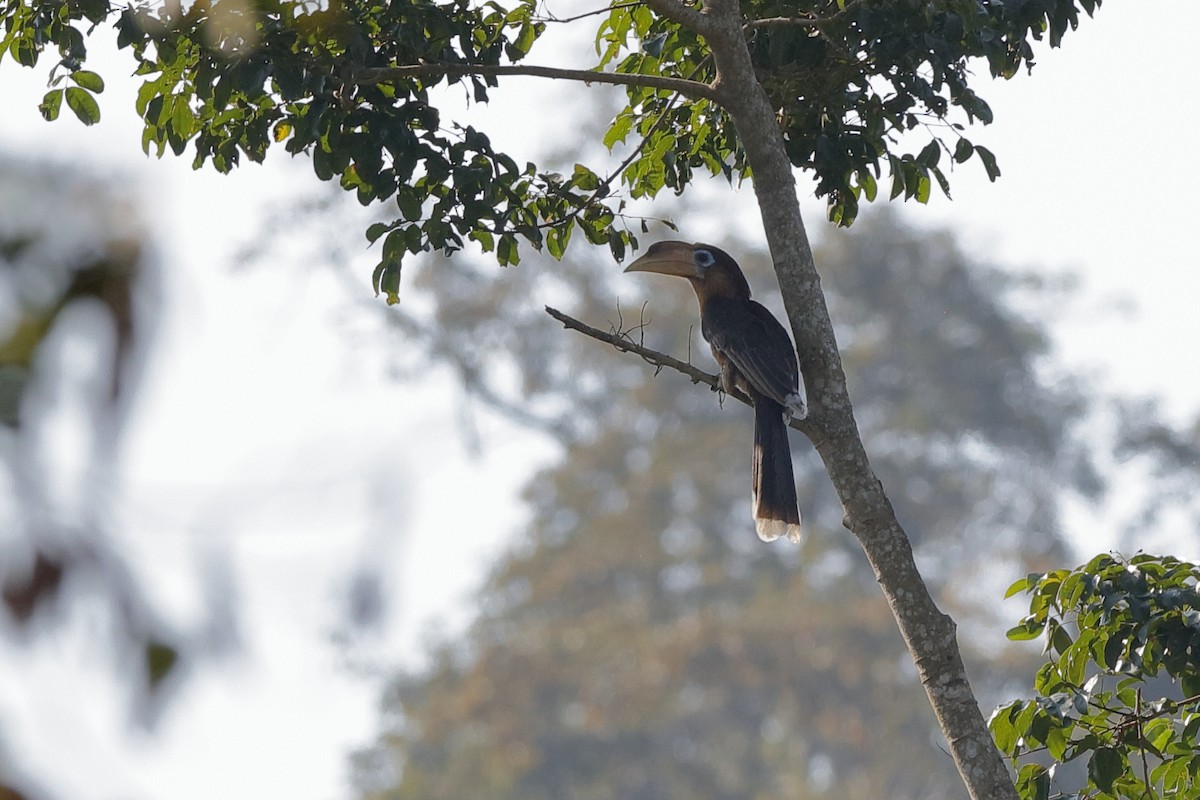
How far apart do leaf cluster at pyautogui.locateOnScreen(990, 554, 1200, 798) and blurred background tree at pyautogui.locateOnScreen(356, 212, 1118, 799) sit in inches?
638

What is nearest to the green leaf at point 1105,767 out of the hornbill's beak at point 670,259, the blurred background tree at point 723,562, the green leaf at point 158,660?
the green leaf at point 158,660

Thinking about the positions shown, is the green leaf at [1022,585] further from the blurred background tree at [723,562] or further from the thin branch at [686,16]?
the blurred background tree at [723,562]

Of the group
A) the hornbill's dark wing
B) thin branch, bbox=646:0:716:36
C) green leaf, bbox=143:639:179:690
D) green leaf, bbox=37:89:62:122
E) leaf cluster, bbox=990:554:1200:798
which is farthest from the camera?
the hornbill's dark wing

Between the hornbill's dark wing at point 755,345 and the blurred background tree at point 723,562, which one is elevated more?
the blurred background tree at point 723,562

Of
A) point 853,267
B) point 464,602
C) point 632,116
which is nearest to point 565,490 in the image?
point 464,602

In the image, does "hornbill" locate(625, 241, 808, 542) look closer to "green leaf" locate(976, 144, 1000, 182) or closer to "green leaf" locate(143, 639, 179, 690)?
"green leaf" locate(976, 144, 1000, 182)

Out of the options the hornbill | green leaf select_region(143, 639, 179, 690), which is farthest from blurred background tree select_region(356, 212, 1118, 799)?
green leaf select_region(143, 639, 179, 690)

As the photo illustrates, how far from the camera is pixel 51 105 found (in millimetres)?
3574

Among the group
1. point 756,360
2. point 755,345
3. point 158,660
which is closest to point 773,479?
point 756,360

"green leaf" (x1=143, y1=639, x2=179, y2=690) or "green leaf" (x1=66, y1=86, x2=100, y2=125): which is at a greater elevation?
"green leaf" (x1=66, y1=86, x2=100, y2=125)

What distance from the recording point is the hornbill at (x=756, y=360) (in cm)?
443

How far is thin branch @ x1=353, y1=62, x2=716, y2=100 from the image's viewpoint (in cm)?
344

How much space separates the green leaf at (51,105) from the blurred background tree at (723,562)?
15.5 m

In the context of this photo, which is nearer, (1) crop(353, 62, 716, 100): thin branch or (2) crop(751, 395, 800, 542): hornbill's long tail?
(1) crop(353, 62, 716, 100): thin branch
